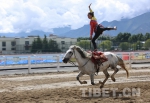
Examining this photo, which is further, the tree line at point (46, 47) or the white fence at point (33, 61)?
the tree line at point (46, 47)

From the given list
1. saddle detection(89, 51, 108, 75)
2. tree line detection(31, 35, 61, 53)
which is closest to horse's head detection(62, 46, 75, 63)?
saddle detection(89, 51, 108, 75)

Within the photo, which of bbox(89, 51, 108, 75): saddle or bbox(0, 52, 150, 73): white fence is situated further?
bbox(0, 52, 150, 73): white fence

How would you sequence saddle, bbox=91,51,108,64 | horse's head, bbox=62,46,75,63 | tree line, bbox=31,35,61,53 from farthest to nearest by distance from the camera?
1. tree line, bbox=31,35,61,53
2. saddle, bbox=91,51,108,64
3. horse's head, bbox=62,46,75,63

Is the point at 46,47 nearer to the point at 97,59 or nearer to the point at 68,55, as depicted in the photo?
the point at 97,59

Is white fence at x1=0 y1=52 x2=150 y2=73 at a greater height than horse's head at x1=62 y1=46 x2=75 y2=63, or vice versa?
horse's head at x1=62 y1=46 x2=75 y2=63

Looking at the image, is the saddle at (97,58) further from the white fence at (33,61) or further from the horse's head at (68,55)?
the white fence at (33,61)

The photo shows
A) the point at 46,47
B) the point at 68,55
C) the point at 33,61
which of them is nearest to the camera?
the point at 68,55

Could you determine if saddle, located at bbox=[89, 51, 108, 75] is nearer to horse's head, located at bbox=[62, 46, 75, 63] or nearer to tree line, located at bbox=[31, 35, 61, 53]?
horse's head, located at bbox=[62, 46, 75, 63]

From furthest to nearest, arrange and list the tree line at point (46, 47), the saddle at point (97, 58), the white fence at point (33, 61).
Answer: the tree line at point (46, 47) → the white fence at point (33, 61) → the saddle at point (97, 58)

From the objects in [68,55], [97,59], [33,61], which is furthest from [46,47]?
[68,55]

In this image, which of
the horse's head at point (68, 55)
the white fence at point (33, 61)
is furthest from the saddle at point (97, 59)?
the white fence at point (33, 61)

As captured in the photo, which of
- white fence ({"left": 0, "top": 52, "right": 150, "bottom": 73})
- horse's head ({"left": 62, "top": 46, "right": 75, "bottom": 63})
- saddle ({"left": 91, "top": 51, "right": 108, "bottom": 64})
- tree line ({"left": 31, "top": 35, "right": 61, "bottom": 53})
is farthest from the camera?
tree line ({"left": 31, "top": 35, "right": 61, "bottom": 53})

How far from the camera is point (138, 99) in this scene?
30.2ft

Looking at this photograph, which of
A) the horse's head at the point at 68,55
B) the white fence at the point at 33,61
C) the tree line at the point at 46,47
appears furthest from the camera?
the tree line at the point at 46,47
